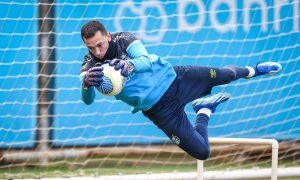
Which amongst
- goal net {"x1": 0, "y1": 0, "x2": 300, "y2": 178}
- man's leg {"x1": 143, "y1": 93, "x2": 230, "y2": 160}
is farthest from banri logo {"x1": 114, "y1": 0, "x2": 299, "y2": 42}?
man's leg {"x1": 143, "y1": 93, "x2": 230, "y2": 160}

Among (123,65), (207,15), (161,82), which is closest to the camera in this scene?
(123,65)

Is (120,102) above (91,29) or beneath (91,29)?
beneath

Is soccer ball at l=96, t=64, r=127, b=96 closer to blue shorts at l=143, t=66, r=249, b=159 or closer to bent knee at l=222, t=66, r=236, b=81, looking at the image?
blue shorts at l=143, t=66, r=249, b=159

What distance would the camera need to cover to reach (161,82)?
450cm

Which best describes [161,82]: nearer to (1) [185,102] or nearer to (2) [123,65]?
(1) [185,102]

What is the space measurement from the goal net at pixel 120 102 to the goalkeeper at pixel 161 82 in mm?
1733

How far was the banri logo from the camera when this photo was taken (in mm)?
6422

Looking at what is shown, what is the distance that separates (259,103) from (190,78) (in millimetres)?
2285

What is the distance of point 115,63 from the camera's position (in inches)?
155

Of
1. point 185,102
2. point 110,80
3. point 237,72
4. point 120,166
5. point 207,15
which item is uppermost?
point 110,80

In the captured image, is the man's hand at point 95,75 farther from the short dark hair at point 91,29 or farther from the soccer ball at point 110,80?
the short dark hair at point 91,29

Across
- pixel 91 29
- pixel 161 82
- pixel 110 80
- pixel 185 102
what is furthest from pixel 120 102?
pixel 110 80

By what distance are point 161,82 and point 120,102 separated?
212 centimetres

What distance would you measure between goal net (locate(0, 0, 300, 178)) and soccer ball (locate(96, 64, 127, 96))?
7.53 feet
